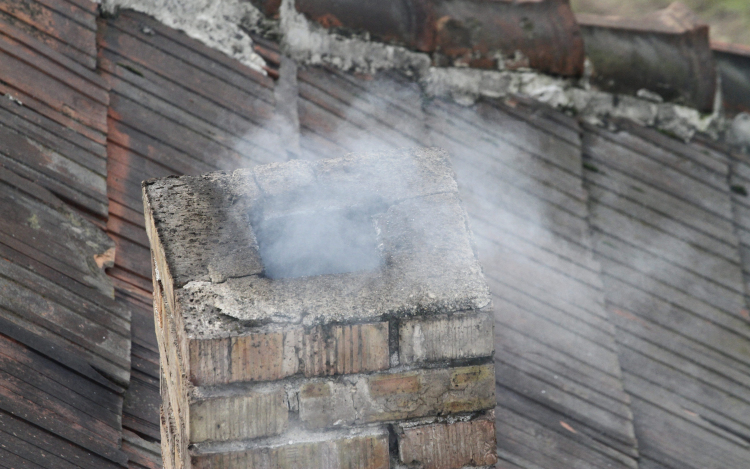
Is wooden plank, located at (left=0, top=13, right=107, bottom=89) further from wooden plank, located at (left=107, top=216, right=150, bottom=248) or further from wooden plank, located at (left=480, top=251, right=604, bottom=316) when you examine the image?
wooden plank, located at (left=480, top=251, right=604, bottom=316)

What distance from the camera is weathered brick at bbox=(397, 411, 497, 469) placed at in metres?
1.77

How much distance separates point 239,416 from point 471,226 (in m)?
2.48

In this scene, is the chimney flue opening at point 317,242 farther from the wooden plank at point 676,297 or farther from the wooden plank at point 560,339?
the wooden plank at point 676,297

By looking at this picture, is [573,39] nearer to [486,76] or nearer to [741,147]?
[486,76]

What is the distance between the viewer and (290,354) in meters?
1.69

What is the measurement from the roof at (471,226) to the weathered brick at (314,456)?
884 millimetres

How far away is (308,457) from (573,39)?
3.53 metres

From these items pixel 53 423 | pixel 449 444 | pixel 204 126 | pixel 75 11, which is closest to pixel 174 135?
pixel 204 126

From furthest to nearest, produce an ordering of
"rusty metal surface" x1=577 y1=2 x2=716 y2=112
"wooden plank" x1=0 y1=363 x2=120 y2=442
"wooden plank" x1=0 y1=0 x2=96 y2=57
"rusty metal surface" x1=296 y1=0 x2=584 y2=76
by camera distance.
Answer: "rusty metal surface" x1=577 y1=2 x2=716 y2=112 → "rusty metal surface" x1=296 y1=0 x2=584 y2=76 → "wooden plank" x1=0 y1=0 x2=96 y2=57 → "wooden plank" x1=0 y1=363 x2=120 y2=442

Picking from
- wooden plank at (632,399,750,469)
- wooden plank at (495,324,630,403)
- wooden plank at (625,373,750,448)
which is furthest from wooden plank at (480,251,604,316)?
wooden plank at (632,399,750,469)

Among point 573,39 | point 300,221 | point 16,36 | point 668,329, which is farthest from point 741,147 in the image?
point 16,36

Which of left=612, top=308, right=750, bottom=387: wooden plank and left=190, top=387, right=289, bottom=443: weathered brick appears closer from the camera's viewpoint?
left=190, top=387, right=289, bottom=443: weathered brick

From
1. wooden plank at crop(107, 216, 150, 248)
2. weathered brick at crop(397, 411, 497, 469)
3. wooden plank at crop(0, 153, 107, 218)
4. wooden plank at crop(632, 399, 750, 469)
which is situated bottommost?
wooden plank at crop(632, 399, 750, 469)

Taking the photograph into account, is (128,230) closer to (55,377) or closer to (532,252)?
(55,377)
